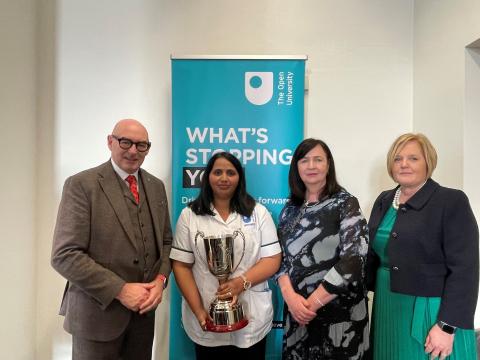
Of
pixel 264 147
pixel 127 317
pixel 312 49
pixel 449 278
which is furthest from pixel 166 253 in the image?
pixel 312 49

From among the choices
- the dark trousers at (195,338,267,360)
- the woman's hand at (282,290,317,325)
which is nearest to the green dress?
the woman's hand at (282,290,317,325)

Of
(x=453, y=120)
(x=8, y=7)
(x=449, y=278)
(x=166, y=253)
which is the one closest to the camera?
(x=449, y=278)

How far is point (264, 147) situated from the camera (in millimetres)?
2246

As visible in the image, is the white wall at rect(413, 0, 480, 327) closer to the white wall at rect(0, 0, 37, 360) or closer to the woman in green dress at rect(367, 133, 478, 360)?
the woman in green dress at rect(367, 133, 478, 360)

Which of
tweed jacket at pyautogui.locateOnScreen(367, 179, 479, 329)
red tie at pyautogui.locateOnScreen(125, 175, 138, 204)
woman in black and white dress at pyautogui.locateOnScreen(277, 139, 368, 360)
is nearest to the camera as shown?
tweed jacket at pyautogui.locateOnScreen(367, 179, 479, 329)

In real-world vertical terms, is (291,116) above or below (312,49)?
below

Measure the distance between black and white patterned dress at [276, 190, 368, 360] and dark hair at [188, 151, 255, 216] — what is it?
30cm

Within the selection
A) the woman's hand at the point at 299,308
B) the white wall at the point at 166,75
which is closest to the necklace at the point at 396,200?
the woman's hand at the point at 299,308

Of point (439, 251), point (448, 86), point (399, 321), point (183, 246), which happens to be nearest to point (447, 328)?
point (399, 321)

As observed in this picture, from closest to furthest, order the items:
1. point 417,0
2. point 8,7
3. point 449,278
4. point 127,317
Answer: point 449,278, point 127,317, point 8,7, point 417,0

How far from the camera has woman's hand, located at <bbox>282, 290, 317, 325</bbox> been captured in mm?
1539

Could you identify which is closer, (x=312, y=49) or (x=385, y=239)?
(x=385, y=239)

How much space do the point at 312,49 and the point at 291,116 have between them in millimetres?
610

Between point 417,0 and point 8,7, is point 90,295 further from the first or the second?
point 417,0
